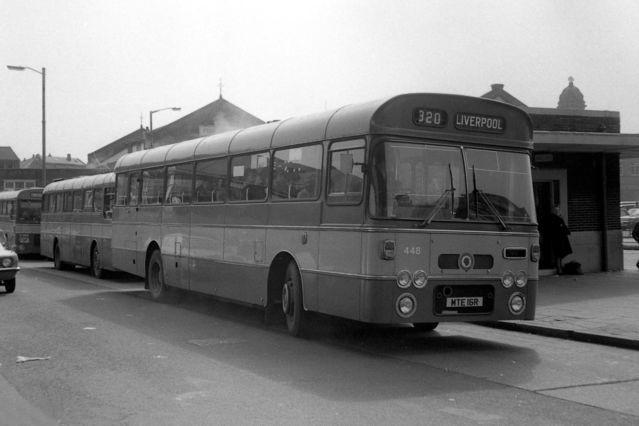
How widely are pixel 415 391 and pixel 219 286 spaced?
21.8 feet

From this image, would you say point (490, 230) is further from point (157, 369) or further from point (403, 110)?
point (157, 369)

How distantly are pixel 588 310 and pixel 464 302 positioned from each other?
475 centimetres

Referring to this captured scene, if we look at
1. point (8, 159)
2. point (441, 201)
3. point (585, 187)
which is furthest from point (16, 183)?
point (441, 201)

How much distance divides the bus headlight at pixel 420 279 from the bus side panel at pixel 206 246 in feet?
15.4

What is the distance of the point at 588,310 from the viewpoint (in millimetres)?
14078

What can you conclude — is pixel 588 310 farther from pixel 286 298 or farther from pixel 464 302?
pixel 286 298

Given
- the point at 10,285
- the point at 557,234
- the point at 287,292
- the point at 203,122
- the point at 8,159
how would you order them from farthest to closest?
the point at 8,159
the point at 203,122
the point at 557,234
the point at 10,285
the point at 287,292

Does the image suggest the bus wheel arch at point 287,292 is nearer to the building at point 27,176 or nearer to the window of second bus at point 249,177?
the window of second bus at point 249,177

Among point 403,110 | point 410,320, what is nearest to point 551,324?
point 410,320

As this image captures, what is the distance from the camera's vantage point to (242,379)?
8.24 m

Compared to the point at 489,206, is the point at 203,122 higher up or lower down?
higher up

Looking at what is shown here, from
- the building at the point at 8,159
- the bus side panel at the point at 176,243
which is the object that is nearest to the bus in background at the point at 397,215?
the bus side panel at the point at 176,243

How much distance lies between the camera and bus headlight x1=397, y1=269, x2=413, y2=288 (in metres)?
9.79

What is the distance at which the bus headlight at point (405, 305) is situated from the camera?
32.1ft
